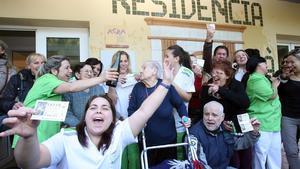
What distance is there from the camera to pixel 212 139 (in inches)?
132

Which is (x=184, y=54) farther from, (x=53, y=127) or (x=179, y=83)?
(x=53, y=127)

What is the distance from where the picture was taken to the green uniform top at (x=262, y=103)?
13.1ft

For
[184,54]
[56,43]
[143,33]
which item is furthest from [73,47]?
[184,54]

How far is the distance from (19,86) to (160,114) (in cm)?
164

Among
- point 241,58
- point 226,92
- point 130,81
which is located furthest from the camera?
point 241,58

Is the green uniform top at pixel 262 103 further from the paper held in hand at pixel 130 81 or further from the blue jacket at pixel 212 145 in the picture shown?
the paper held in hand at pixel 130 81

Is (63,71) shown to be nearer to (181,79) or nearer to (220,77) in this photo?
(181,79)

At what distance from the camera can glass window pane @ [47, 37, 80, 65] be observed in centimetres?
524

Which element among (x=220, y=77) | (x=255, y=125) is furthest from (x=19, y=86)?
(x=255, y=125)

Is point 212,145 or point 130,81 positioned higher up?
point 130,81

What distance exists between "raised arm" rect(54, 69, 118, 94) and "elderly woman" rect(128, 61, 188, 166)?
2.08 feet

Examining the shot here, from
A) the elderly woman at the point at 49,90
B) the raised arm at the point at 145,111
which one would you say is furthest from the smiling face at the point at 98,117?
the elderly woman at the point at 49,90

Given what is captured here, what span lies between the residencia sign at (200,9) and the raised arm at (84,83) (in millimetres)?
2535

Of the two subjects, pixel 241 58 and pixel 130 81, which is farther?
pixel 241 58
